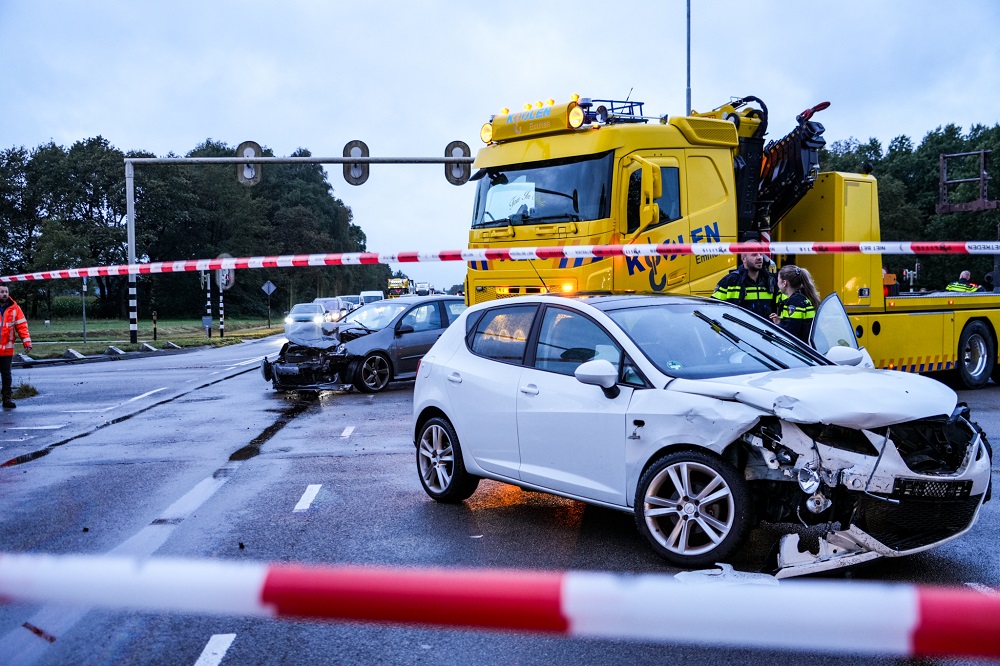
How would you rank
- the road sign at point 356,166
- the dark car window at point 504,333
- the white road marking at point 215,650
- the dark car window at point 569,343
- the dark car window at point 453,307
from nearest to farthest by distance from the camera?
the white road marking at point 215,650, the dark car window at point 569,343, the dark car window at point 504,333, the dark car window at point 453,307, the road sign at point 356,166

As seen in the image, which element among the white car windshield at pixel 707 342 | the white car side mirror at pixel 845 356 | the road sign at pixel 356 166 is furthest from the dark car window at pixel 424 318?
the white car side mirror at pixel 845 356

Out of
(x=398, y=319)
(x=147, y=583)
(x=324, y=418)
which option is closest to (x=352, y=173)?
(x=398, y=319)

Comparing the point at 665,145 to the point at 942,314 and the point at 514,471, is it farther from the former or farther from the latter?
the point at 514,471

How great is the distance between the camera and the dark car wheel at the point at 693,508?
4.96m

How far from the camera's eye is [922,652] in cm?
159

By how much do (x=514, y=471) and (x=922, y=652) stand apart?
4813mm

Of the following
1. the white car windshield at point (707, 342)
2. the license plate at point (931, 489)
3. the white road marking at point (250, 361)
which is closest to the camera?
the license plate at point (931, 489)

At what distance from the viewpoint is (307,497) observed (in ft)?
24.4

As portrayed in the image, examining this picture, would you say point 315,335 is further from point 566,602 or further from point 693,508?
point 566,602

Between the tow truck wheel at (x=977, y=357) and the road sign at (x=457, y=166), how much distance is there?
550 inches

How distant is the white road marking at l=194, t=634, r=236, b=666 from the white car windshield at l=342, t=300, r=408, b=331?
11387mm

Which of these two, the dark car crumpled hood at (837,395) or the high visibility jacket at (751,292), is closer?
the dark car crumpled hood at (837,395)

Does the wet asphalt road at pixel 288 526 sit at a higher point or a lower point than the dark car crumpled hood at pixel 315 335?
lower

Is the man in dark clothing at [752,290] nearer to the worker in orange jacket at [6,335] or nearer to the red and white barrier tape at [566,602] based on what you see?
the red and white barrier tape at [566,602]
